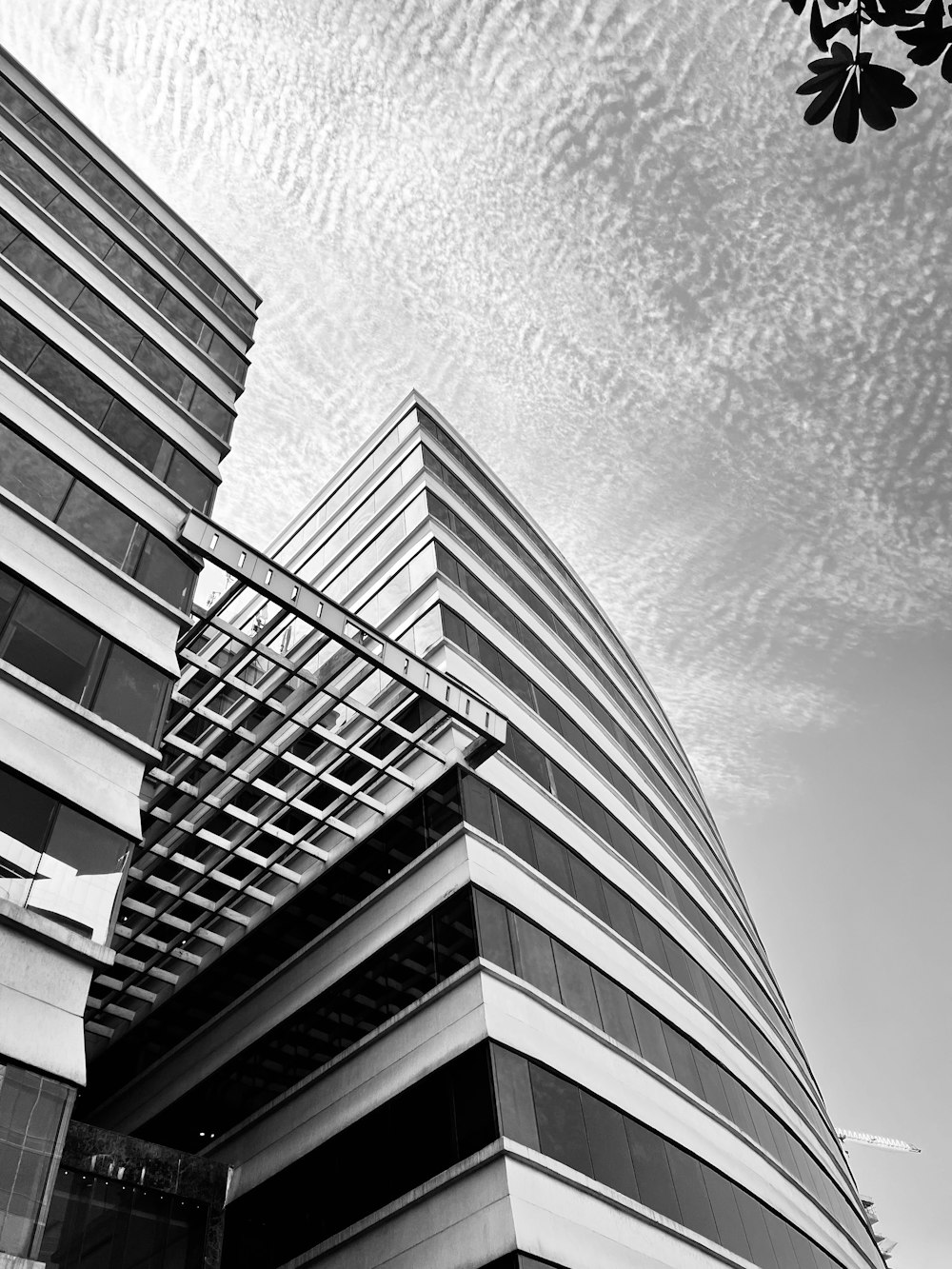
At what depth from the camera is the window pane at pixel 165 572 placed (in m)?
18.9

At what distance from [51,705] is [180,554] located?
5.82 meters

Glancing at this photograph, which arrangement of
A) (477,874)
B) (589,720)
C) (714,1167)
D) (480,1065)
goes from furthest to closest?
(589,720)
(714,1167)
(477,874)
(480,1065)

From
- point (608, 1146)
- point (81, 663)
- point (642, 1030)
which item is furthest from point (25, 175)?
point (608, 1146)

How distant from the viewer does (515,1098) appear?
15938 millimetres

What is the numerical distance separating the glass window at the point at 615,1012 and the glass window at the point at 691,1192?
2.28 metres

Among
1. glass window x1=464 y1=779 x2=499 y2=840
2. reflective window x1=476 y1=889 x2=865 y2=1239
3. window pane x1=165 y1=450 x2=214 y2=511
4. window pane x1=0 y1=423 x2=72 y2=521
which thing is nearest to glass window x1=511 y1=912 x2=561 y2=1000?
reflective window x1=476 y1=889 x2=865 y2=1239

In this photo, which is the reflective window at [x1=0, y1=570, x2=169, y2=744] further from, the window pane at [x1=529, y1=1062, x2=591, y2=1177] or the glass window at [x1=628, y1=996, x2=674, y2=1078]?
the glass window at [x1=628, y1=996, x2=674, y2=1078]

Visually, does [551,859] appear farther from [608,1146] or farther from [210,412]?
[210,412]

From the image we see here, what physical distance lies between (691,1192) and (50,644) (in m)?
17.5

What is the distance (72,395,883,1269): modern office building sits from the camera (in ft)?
53.5

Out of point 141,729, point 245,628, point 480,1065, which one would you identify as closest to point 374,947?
point 480,1065

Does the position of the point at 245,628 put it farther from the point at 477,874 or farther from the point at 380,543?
the point at 477,874

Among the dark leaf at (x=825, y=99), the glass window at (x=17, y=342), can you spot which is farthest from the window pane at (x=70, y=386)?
the dark leaf at (x=825, y=99)

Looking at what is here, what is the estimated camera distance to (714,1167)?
2125 centimetres
